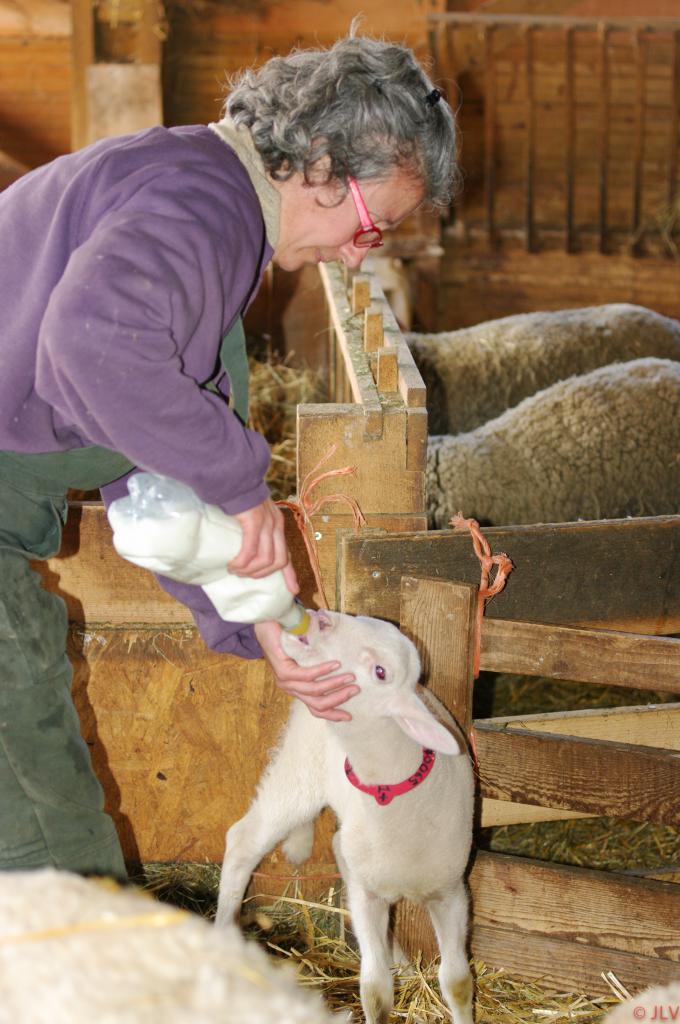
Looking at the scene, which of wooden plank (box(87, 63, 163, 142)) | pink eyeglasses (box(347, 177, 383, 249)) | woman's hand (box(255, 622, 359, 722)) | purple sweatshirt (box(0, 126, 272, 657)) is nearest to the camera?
purple sweatshirt (box(0, 126, 272, 657))

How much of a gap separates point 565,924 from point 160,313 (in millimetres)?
1824

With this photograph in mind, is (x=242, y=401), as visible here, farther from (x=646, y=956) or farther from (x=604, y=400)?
(x=604, y=400)

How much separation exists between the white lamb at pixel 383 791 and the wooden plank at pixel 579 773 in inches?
5.3

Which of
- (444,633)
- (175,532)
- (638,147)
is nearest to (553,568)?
(444,633)

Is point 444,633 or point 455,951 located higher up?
point 444,633

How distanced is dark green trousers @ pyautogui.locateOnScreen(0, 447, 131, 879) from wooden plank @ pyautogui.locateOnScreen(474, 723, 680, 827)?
966 millimetres

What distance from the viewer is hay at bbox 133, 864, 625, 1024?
8.70 feet

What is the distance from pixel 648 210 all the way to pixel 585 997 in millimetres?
7681

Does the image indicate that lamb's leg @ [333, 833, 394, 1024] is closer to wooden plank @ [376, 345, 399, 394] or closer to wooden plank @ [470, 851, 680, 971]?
wooden plank @ [470, 851, 680, 971]

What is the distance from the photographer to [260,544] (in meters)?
1.75

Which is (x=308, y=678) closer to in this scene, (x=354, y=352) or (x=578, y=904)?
(x=578, y=904)

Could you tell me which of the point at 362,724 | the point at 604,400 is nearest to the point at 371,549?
the point at 362,724

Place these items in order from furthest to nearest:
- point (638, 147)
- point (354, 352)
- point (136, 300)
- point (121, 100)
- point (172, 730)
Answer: point (638, 147) → point (121, 100) → point (354, 352) → point (172, 730) → point (136, 300)

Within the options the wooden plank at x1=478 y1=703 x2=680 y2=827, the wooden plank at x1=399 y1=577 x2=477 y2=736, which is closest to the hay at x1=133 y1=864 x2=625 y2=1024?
the wooden plank at x1=478 y1=703 x2=680 y2=827
